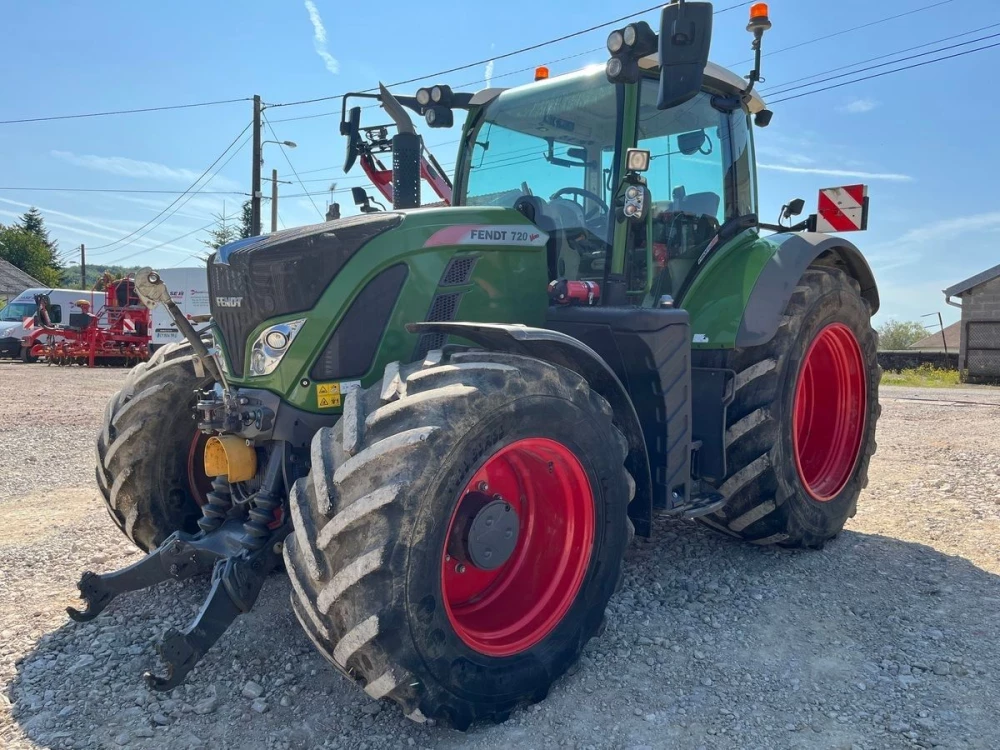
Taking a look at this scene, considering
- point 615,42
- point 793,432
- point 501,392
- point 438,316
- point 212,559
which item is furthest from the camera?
point 793,432

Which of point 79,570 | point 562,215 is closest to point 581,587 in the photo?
point 562,215

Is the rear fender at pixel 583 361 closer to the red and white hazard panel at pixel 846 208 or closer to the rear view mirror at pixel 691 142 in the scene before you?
the rear view mirror at pixel 691 142

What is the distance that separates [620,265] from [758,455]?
46.0 inches

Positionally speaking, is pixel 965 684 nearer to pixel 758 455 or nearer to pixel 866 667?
pixel 866 667

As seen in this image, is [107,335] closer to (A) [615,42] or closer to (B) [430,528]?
(A) [615,42]

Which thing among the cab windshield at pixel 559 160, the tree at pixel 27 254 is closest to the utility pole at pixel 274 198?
the cab windshield at pixel 559 160

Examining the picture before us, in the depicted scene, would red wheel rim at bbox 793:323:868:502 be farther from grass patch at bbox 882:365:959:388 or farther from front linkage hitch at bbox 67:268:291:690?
grass patch at bbox 882:365:959:388

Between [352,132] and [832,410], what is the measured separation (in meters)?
3.29

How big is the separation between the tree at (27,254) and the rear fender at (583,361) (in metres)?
65.8

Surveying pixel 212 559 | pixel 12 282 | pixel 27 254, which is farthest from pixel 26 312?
pixel 27 254

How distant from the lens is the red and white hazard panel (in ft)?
20.6

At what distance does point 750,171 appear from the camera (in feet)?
15.2

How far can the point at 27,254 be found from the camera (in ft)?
197

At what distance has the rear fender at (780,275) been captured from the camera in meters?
3.85
